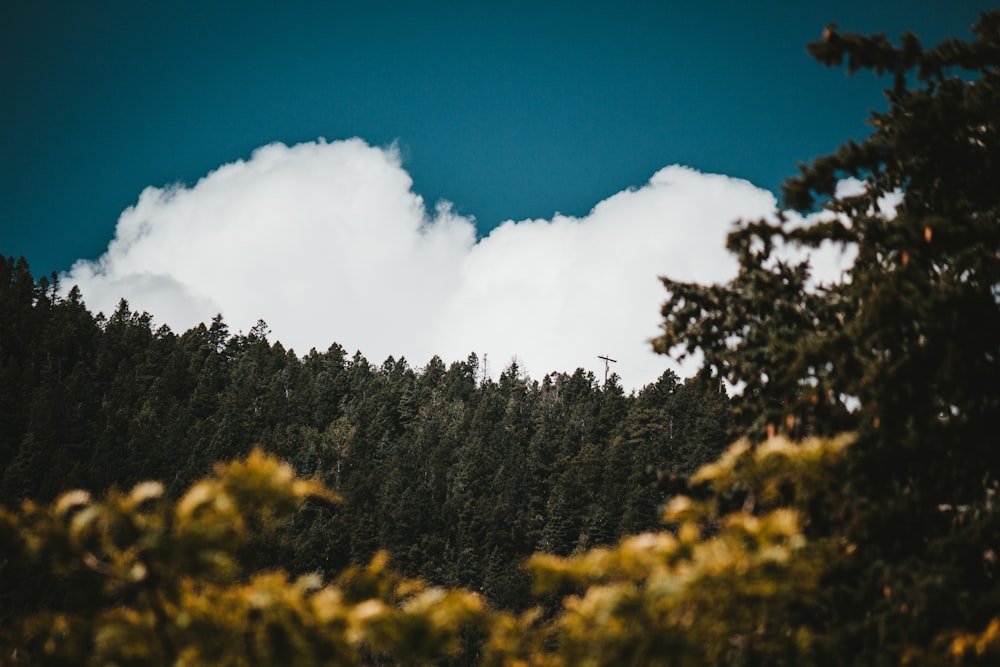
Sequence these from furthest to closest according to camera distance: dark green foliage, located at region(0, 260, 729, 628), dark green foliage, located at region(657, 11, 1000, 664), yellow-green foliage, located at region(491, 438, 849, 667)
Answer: dark green foliage, located at region(0, 260, 729, 628) < dark green foliage, located at region(657, 11, 1000, 664) < yellow-green foliage, located at region(491, 438, 849, 667)

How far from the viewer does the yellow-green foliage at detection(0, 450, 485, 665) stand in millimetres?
3076

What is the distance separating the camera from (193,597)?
336 centimetres

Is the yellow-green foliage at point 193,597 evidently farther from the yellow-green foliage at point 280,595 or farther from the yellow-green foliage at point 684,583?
the yellow-green foliage at point 684,583

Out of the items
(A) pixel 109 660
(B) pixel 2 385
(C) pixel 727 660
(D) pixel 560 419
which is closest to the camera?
(A) pixel 109 660

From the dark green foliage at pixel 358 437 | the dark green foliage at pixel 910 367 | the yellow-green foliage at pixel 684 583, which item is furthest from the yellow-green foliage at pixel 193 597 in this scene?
the dark green foliage at pixel 358 437

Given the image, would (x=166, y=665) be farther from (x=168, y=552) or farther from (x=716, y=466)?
(x=716, y=466)

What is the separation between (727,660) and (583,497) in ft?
233

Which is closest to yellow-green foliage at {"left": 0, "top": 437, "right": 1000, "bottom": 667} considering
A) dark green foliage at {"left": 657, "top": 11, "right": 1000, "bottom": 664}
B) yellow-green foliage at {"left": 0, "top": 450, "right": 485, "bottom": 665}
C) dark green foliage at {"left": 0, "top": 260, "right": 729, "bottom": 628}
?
yellow-green foliage at {"left": 0, "top": 450, "right": 485, "bottom": 665}

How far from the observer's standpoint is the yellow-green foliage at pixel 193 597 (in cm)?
308

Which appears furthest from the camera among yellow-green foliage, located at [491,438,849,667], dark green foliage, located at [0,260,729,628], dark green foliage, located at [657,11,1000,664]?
dark green foliage, located at [0,260,729,628]

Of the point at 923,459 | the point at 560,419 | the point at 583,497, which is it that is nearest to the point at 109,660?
the point at 923,459

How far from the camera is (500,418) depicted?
330 feet

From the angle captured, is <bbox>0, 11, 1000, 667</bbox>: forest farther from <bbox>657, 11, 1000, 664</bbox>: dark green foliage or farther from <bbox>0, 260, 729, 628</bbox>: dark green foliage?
<bbox>0, 260, 729, 628</bbox>: dark green foliage

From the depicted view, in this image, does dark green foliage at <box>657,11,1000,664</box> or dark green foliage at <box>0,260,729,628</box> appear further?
dark green foliage at <box>0,260,729,628</box>
